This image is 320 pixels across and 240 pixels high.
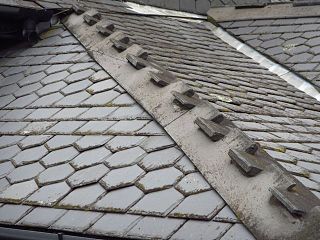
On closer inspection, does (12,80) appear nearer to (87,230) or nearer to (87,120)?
(87,120)

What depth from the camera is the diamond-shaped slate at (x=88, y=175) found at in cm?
317

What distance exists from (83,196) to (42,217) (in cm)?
A: 27

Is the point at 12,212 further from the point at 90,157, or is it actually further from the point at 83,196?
the point at 90,157


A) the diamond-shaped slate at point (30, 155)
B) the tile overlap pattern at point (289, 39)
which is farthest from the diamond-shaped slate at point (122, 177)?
the tile overlap pattern at point (289, 39)

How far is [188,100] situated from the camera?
141 inches

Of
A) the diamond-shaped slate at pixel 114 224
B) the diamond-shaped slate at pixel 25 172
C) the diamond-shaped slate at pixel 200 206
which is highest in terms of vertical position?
the diamond-shaped slate at pixel 200 206

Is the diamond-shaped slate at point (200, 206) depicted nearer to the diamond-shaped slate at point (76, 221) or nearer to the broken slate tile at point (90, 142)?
the diamond-shaped slate at point (76, 221)

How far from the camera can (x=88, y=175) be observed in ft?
10.6

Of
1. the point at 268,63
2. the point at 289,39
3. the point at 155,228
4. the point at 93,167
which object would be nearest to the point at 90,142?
the point at 93,167

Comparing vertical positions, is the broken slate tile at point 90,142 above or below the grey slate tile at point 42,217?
above

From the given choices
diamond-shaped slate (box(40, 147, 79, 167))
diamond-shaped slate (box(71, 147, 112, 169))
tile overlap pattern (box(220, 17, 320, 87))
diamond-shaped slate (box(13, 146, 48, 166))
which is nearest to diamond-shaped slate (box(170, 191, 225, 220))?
diamond-shaped slate (box(71, 147, 112, 169))

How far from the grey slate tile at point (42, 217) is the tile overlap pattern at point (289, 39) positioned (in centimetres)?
400

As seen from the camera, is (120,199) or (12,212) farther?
(12,212)

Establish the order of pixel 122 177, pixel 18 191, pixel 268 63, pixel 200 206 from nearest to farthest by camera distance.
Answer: pixel 200 206, pixel 122 177, pixel 18 191, pixel 268 63
